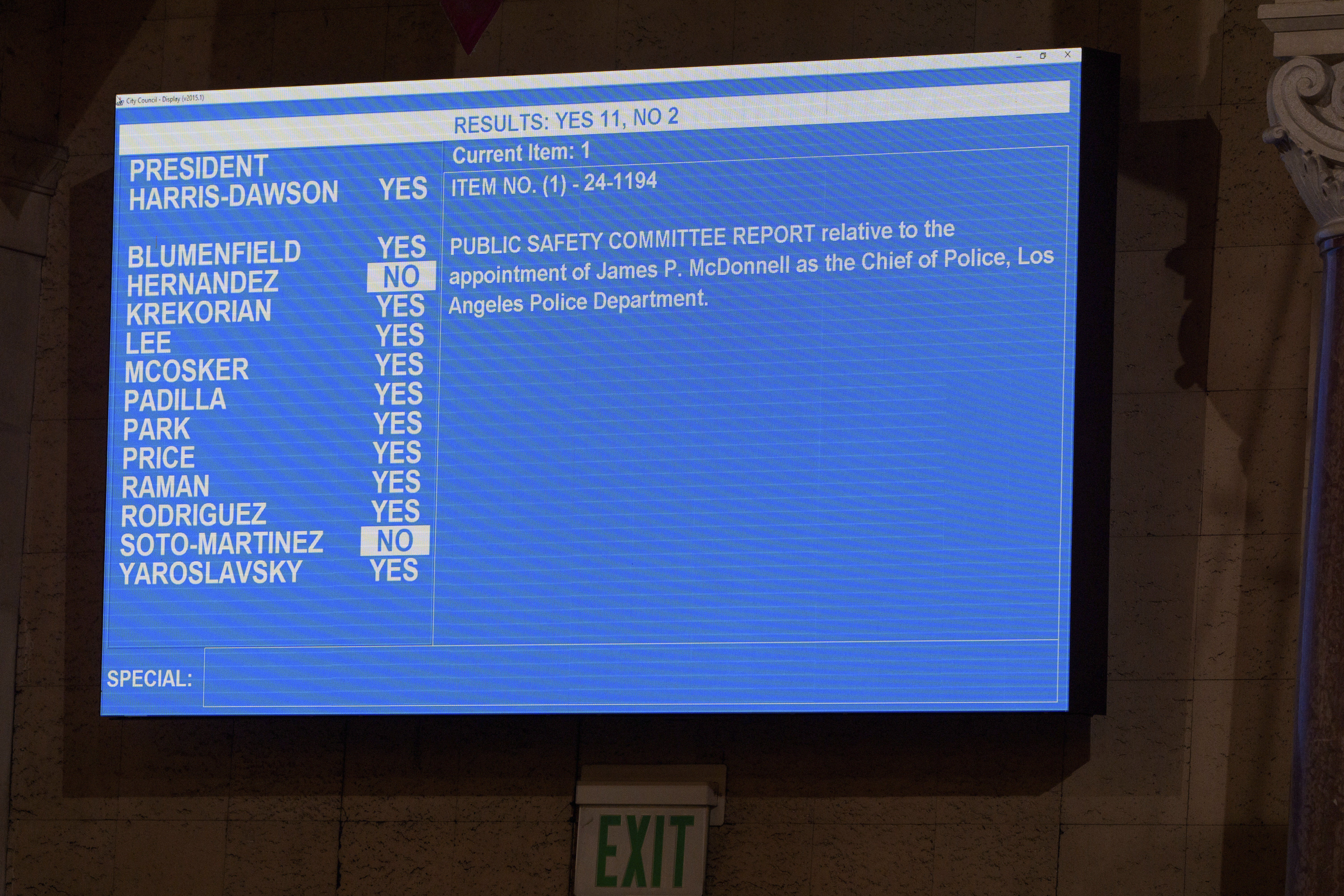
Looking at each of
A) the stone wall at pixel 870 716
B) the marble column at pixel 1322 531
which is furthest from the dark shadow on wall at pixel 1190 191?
the marble column at pixel 1322 531

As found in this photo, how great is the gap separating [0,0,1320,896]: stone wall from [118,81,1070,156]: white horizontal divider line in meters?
0.32

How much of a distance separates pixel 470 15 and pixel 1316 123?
2192 millimetres

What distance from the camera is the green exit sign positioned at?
421cm

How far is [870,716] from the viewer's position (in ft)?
13.8

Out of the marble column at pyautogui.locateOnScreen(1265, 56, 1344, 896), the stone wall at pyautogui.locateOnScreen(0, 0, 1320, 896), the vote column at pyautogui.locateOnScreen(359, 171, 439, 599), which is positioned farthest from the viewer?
the vote column at pyautogui.locateOnScreen(359, 171, 439, 599)

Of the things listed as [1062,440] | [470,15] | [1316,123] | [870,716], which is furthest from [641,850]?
[1316,123]

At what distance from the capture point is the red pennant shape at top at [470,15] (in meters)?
4.19

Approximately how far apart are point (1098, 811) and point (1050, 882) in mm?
232

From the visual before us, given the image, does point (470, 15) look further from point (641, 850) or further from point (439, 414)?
point (641, 850)

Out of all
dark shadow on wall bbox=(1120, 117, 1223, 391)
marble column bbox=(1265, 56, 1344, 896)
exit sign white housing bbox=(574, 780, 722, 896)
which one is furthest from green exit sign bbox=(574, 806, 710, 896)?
dark shadow on wall bbox=(1120, 117, 1223, 391)

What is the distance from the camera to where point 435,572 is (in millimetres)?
4246

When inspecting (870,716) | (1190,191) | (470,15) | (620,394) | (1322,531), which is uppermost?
(470,15)

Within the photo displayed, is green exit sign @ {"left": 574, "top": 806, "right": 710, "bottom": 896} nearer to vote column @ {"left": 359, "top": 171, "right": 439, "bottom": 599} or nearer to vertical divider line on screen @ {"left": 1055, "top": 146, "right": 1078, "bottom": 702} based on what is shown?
vote column @ {"left": 359, "top": 171, "right": 439, "bottom": 599}

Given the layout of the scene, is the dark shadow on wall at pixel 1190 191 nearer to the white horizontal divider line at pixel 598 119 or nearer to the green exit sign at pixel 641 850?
the white horizontal divider line at pixel 598 119
